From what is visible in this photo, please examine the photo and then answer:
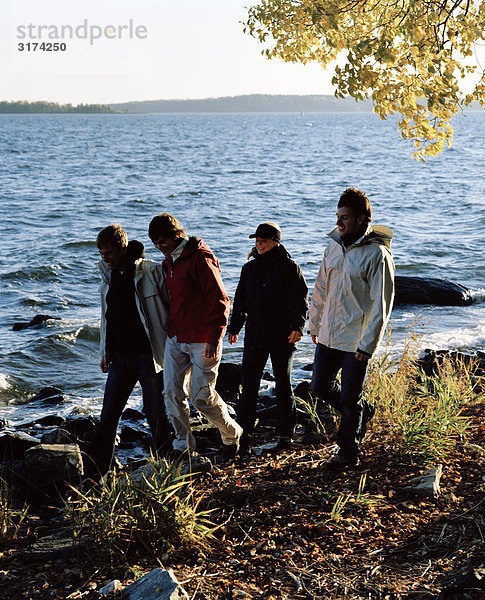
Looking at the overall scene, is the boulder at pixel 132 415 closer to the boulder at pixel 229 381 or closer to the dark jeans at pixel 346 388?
the boulder at pixel 229 381

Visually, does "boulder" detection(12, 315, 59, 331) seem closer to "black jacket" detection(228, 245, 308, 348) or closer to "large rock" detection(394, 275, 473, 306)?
"large rock" detection(394, 275, 473, 306)

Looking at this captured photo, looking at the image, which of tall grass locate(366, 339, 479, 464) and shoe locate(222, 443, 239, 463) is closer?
tall grass locate(366, 339, 479, 464)

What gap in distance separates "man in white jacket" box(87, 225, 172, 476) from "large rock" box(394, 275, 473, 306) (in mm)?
10838

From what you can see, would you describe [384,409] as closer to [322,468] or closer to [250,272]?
[322,468]

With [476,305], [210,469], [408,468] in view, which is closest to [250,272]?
[210,469]

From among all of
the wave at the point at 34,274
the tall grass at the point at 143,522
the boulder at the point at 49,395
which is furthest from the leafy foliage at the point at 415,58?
the wave at the point at 34,274

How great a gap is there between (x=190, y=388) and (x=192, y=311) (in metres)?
0.68

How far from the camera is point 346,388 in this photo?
564 cm

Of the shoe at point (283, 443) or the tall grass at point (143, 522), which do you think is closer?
the tall grass at point (143, 522)

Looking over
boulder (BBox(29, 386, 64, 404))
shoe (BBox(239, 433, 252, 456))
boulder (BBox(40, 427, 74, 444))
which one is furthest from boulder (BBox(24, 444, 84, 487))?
boulder (BBox(29, 386, 64, 404))

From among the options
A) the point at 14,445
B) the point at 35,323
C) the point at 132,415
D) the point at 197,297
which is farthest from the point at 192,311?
the point at 35,323

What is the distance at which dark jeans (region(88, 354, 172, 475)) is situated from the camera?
616 cm

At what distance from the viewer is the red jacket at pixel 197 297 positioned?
589cm

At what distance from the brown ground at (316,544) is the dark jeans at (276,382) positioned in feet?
2.79
